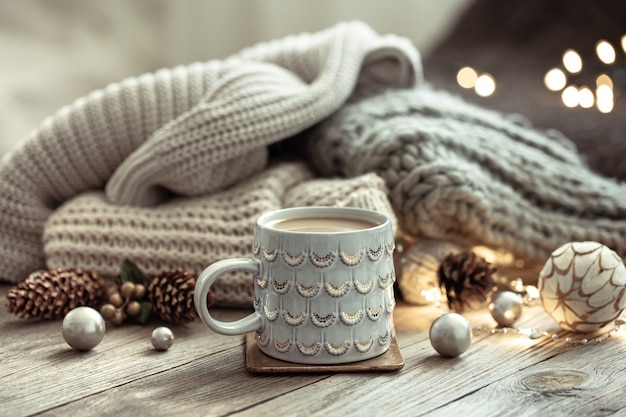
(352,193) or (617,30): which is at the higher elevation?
(617,30)

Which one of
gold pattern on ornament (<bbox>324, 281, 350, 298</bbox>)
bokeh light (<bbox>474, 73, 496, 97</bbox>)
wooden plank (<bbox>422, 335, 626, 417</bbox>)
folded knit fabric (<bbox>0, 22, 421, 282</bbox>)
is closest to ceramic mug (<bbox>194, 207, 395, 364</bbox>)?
gold pattern on ornament (<bbox>324, 281, 350, 298</bbox>)

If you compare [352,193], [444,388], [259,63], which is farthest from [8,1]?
[444,388]

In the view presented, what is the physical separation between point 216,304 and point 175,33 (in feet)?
5.17

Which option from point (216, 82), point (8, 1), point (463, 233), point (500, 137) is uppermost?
point (8, 1)

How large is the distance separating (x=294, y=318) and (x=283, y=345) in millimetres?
29

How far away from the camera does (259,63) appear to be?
973 mm

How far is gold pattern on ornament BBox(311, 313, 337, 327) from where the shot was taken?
651 millimetres

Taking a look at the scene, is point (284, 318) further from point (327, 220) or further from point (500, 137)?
point (500, 137)

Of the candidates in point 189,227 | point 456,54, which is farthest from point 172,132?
point 456,54

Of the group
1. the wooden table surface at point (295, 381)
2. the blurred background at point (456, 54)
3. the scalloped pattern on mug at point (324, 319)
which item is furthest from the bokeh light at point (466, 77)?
the scalloped pattern on mug at point (324, 319)

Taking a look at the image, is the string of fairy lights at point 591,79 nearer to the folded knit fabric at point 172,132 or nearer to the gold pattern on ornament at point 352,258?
the folded knit fabric at point 172,132

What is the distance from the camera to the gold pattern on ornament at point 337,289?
0.65 m

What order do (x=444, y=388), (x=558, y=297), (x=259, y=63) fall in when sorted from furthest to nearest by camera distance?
(x=259, y=63) → (x=558, y=297) → (x=444, y=388)

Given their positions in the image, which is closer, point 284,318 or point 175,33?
point 284,318
